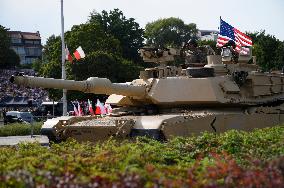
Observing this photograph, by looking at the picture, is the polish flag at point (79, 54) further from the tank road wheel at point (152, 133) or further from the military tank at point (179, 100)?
the tank road wheel at point (152, 133)

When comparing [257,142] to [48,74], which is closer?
[257,142]

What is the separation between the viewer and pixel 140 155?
768 centimetres

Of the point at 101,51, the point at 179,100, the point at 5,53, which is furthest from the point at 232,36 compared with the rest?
the point at 5,53

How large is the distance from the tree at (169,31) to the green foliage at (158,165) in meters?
90.7

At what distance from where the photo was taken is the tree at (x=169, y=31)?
10303cm

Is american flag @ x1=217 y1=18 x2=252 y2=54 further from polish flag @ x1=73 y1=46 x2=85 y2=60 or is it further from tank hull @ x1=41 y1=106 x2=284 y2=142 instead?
tank hull @ x1=41 y1=106 x2=284 y2=142

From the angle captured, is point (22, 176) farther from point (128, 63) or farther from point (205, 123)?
point (128, 63)

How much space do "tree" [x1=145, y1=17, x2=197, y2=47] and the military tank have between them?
8438cm

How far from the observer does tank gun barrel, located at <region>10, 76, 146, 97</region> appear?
1232 centimetres

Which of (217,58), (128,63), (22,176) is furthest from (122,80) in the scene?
(22,176)

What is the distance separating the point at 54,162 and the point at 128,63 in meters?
41.8

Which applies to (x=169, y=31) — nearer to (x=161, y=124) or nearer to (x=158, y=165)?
(x=161, y=124)

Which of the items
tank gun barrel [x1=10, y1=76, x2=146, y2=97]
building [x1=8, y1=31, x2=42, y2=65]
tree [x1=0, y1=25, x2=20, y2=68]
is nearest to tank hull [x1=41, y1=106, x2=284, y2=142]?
tank gun barrel [x1=10, y1=76, x2=146, y2=97]

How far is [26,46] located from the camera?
132875mm
